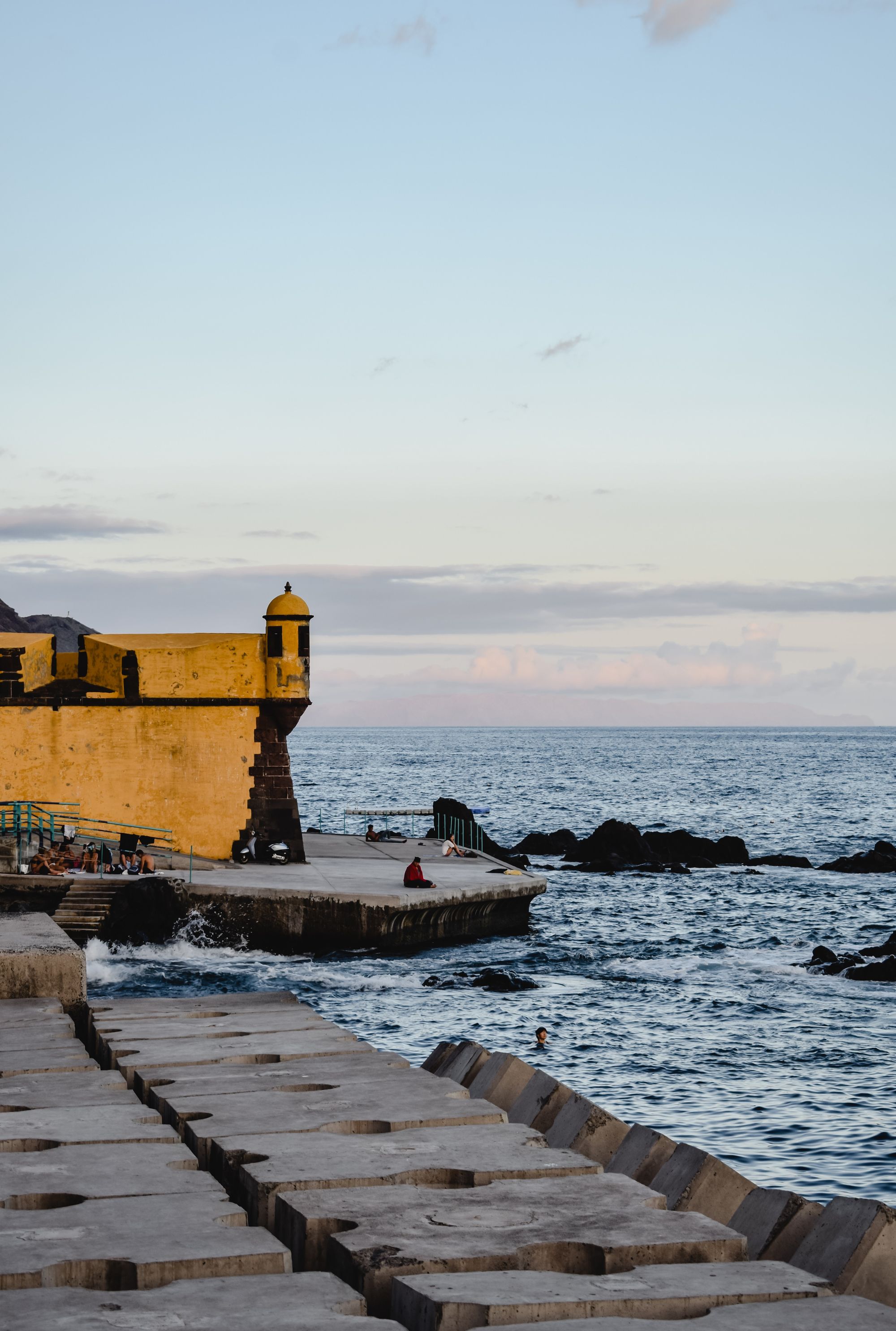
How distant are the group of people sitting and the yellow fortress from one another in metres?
1.77

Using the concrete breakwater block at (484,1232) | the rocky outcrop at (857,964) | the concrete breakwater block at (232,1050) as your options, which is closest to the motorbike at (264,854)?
the rocky outcrop at (857,964)

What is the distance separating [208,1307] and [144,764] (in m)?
24.7

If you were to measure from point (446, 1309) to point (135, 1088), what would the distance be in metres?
5.38

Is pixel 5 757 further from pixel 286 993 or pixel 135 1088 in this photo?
pixel 135 1088

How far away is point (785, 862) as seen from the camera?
5097 centimetres

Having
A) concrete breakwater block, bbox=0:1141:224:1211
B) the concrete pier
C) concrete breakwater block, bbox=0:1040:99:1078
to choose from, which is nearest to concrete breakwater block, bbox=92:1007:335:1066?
concrete breakwater block, bbox=0:1040:99:1078

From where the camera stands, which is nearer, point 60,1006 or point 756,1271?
point 756,1271

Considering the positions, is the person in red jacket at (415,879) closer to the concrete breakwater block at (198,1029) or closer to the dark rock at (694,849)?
the concrete breakwater block at (198,1029)

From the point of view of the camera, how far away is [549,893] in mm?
40625

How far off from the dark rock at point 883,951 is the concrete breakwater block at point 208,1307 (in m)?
24.6

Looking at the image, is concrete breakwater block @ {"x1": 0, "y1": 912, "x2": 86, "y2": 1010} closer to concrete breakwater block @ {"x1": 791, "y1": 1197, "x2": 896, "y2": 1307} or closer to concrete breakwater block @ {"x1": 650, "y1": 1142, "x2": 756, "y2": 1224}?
concrete breakwater block @ {"x1": 650, "y1": 1142, "x2": 756, "y2": 1224}

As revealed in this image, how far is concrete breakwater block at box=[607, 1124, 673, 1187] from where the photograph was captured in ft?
27.9

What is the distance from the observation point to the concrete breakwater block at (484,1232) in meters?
5.96

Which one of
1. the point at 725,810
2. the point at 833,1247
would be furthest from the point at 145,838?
the point at 725,810
